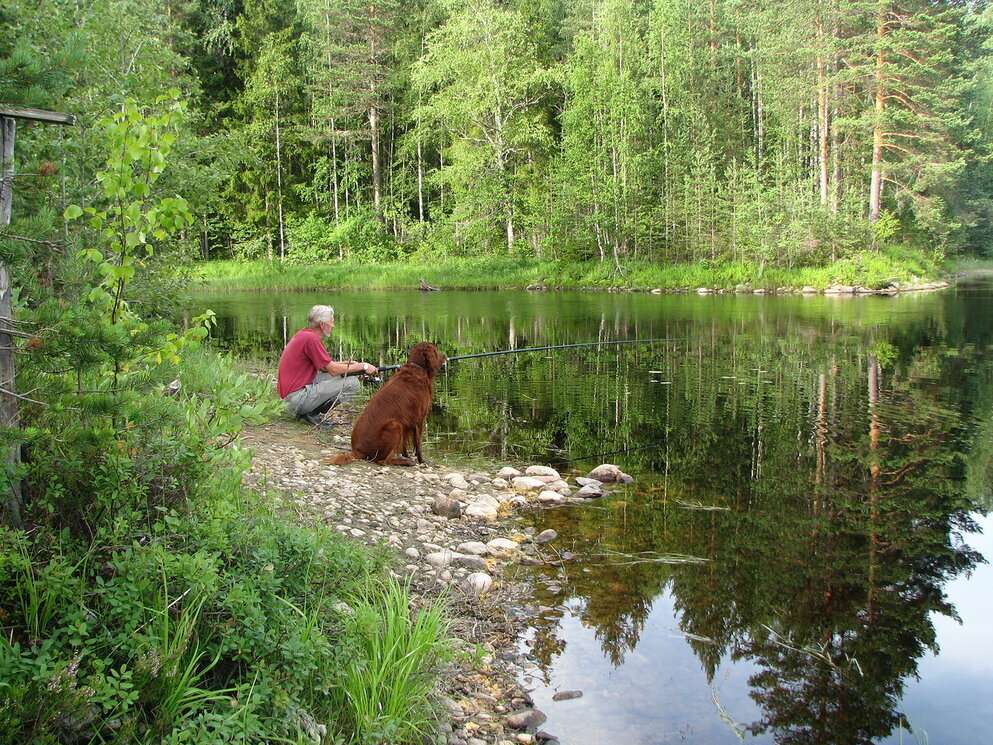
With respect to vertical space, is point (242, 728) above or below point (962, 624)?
above

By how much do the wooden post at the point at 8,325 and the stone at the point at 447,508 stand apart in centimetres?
349

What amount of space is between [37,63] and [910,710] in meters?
4.86

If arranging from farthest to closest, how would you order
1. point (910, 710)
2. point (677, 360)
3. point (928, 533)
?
point (677, 360), point (928, 533), point (910, 710)

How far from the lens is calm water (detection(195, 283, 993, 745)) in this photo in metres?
4.14

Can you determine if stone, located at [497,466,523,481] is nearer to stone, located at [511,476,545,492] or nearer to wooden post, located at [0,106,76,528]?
stone, located at [511,476,545,492]

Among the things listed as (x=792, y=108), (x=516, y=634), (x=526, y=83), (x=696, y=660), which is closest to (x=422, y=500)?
(x=516, y=634)

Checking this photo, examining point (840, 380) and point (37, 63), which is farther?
point (840, 380)

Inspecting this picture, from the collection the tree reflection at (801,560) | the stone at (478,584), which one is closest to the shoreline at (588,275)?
the tree reflection at (801,560)

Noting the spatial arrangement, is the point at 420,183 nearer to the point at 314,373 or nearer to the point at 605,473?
the point at 314,373

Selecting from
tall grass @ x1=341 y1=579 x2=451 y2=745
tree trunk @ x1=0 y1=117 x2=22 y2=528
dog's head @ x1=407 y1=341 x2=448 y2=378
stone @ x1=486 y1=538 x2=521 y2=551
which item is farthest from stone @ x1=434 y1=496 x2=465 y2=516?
tree trunk @ x1=0 y1=117 x2=22 y2=528

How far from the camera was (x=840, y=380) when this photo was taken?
508 inches

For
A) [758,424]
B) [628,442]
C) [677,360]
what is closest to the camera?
[628,442]

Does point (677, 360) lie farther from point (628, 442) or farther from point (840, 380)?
point (628, 442)

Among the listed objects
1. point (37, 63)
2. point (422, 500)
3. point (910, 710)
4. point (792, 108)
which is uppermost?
point (792, 108)
